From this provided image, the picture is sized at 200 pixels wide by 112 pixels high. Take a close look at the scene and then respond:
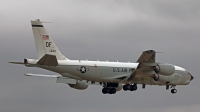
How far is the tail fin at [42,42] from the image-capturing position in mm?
80000

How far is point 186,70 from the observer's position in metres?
89.2

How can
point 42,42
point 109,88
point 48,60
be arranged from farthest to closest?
point 109,88 → point 42,42 → point 48,60

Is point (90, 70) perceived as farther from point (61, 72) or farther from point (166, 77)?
point (166, 77)

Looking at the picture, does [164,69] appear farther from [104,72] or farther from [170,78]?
[104,72]

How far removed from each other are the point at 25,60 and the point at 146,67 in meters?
14.3

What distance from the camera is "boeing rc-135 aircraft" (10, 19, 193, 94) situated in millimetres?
78806

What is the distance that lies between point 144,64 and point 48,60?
11537mm

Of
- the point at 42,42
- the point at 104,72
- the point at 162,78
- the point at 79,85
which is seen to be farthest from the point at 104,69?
the point at 79,85

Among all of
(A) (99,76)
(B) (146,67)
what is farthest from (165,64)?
(A) (99,76)

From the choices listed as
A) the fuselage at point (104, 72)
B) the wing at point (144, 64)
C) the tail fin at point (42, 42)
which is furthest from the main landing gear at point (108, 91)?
the tail fin at point (42, 42)

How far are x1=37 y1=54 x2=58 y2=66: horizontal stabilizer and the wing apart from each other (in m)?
9.77

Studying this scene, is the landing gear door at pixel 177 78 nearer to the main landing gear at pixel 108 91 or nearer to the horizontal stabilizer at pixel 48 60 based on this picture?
the main landing gear at pixel 108 91

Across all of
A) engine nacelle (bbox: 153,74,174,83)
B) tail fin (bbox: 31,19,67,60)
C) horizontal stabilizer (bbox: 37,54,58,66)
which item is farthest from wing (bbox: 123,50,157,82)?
horizontal stabilizer (bbox: 37,54,58,66)

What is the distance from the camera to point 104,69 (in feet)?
269
